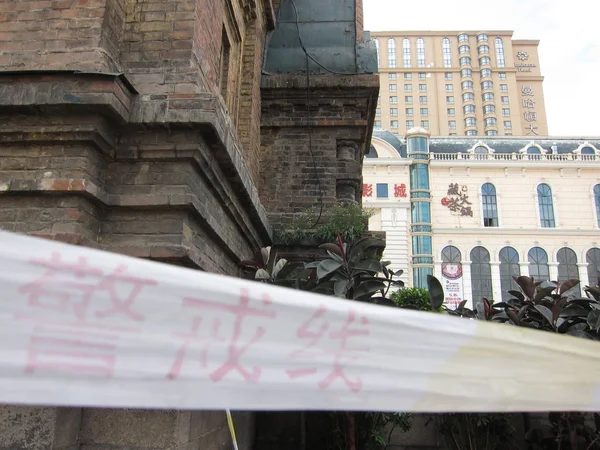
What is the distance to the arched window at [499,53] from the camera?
277 ft

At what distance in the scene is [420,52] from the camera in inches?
3386

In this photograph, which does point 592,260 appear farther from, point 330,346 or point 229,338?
point 229,338

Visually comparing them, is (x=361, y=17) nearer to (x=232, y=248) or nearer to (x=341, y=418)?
(x=232, y=248)

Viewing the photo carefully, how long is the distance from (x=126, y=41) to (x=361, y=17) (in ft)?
18.1

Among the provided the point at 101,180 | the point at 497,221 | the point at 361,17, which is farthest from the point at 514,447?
the point at 497,221

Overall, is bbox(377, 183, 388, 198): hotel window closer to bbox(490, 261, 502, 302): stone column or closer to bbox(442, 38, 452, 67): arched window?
bbox(490, 261, 502, 302): stone column

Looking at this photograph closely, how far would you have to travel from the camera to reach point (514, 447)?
531 centimetres

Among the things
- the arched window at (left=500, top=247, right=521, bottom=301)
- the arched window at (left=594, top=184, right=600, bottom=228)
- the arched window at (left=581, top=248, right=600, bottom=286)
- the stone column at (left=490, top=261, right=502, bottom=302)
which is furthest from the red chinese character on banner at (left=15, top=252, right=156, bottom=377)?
the arched window at (left=594, top=184, right=600, bottom=228)

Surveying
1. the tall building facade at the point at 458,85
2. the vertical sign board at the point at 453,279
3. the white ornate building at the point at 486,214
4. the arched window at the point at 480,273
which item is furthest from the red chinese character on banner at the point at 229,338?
the tall building facade at the point at 458,85

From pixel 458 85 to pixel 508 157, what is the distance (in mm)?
44461

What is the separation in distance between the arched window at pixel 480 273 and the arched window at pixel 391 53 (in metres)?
51.4

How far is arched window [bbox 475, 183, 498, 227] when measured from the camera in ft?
141

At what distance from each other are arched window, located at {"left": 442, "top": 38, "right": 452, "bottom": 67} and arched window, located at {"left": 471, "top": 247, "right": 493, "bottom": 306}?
52328mm

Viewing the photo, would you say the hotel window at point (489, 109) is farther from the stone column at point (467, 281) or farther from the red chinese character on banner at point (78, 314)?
the red chinese character on banner at point (78, 314)
